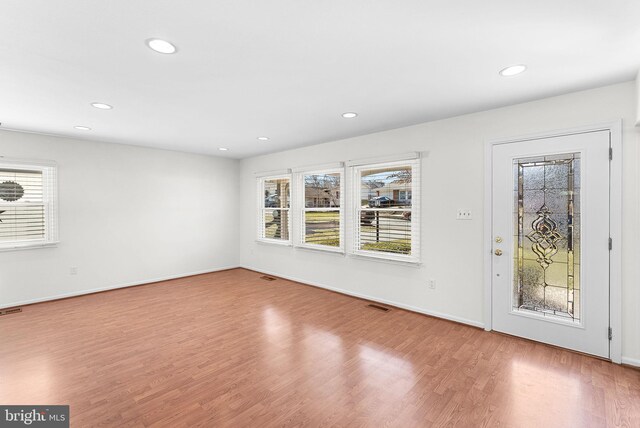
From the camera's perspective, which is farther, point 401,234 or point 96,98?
point 401,234

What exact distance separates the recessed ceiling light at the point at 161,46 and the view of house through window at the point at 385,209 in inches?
124

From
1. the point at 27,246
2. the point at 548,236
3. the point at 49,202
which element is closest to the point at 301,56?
the point at 548,236

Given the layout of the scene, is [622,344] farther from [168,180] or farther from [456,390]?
[168,180]

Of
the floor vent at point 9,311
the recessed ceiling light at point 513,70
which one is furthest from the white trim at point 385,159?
Answer: the floor vent at point 9,311

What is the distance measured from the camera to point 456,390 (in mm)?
2305

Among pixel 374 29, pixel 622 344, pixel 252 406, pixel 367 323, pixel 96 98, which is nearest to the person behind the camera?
pixel 374 29

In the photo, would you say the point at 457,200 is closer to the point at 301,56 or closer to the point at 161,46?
the point at 301,56

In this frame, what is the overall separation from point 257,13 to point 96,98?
232 centimetres

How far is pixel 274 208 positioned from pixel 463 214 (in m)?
3.79

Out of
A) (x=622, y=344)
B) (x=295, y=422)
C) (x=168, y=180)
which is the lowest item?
(x=295, y=422)

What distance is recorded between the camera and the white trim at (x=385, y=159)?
13.2 ft

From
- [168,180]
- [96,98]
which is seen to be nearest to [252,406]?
[96,98]

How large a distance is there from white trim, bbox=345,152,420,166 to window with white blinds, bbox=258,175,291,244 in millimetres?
1700

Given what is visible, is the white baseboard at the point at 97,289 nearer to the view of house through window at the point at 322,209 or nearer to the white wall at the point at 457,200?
the view of house through window at the point at 322,209
